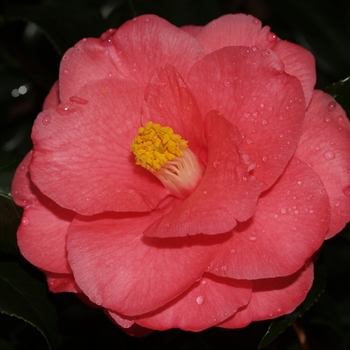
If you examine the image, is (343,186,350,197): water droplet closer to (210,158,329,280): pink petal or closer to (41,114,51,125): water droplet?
(210,158,329,280): pink petal

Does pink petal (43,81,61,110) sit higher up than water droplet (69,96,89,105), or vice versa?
water droplet (69,96,89,105)

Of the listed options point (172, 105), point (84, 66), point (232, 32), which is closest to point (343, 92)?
point (232, 32)

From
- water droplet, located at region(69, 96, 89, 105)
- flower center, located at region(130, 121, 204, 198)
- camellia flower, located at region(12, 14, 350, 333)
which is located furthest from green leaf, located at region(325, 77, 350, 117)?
water droplet, located at region(69, 96, 89, 105)

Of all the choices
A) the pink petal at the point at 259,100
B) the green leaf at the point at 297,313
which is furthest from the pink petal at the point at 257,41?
the green leaf at the point at 297,313

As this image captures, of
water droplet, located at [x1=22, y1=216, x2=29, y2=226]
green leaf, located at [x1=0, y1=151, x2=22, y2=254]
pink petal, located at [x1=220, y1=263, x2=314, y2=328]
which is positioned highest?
water droplet, located at [x1=22, y1=216, x2=29, y2=226]

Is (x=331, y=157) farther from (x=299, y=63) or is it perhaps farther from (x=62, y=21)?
(x=62, y=21)

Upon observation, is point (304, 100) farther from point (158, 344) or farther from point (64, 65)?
point (158, 344)

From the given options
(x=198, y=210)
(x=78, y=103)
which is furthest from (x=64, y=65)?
(x=198, y=210)

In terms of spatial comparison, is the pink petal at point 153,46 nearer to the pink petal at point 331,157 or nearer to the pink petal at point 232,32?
the pink petal at point 232,32
